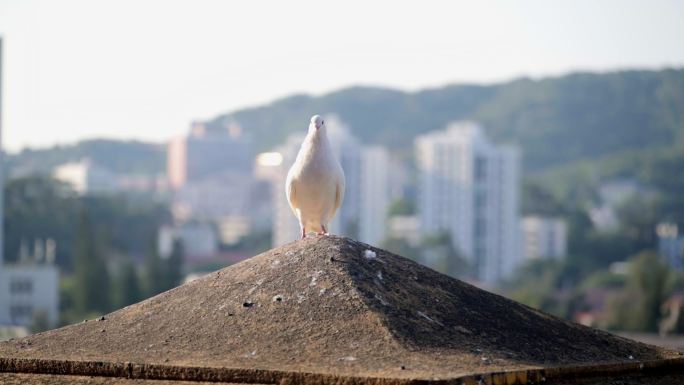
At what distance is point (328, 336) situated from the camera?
38.4 ft

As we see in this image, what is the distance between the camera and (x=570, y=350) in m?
12.5

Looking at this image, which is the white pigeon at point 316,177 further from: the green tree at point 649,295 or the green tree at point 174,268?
the green tree at point 174,268

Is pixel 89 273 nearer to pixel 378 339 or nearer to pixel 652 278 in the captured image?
pixel 652 278

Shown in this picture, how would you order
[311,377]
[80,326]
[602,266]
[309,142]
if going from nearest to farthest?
[311,377] → [80,326] → [309,142] → [602,266]

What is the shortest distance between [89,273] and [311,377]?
299 feet

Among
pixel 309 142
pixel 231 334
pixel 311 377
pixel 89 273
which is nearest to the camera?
pixel 311 377

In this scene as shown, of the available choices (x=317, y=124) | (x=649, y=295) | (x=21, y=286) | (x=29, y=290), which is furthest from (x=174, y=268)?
(x=317, y=124)

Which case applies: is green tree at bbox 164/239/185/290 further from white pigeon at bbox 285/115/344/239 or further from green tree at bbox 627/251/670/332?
white pigeon at bbox 285/115/344/239

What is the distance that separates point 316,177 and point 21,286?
93365mm

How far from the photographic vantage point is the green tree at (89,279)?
327 feet

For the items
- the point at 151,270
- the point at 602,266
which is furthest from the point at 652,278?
the point at 602,266

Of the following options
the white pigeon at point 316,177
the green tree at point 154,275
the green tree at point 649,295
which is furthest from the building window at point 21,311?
the white pigeon at point 316,177

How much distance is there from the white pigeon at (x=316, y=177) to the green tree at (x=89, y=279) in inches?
3237

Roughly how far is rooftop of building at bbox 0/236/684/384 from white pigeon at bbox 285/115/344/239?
205cm
